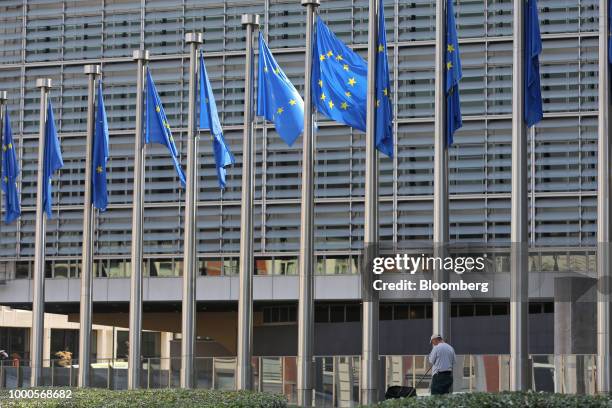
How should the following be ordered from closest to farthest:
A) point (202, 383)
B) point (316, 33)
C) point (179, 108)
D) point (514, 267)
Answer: point (514, 267), point (316, 33), point (202, 383), point (179, 108)

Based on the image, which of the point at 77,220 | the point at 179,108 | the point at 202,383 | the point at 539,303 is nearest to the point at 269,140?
the point at 179,108

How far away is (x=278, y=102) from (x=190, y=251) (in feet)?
18.7

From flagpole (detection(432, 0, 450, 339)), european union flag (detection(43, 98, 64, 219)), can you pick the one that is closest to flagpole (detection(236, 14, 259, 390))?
flagpole (detection(432, 0, 450, 339))

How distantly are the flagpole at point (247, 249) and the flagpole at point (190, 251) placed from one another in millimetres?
1882

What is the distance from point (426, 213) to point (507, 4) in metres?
9.61

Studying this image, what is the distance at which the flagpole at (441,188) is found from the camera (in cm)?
3288

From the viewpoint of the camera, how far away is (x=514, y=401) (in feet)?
A: 68.7

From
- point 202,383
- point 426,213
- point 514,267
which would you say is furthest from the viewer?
point 426,213

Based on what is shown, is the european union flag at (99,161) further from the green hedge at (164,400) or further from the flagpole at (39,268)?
the green hedge at (164,400)

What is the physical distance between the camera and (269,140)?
56.9 m

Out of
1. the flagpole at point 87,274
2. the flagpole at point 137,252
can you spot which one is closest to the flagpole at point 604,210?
the flagpole at point 137,252

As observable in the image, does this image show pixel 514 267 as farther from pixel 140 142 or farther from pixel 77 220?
pixel 77 220

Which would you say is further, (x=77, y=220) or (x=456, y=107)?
(x=77, y=220)

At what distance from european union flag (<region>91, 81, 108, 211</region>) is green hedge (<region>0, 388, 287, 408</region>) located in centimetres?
1021
